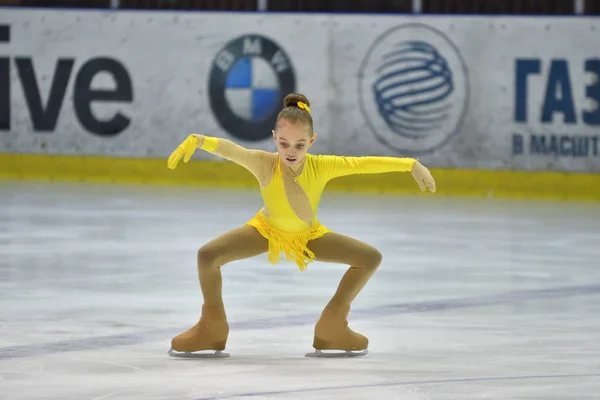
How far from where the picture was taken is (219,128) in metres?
15.1

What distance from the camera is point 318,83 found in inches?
590

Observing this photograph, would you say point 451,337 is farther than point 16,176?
No

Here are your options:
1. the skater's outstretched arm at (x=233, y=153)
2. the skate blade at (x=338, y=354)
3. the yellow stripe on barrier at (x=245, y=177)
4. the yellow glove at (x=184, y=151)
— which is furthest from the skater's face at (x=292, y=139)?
the yellow stripe on barrier at (x=245, y=177)

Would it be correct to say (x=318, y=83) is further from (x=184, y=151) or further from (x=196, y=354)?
(x=184, y=151)

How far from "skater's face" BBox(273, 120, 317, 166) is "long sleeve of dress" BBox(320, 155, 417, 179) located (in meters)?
0.19

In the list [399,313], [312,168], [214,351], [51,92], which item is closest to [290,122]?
[312,168]

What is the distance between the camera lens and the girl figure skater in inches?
244

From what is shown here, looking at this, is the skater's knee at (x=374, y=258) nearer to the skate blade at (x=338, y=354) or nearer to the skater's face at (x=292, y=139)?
the skate blade at (x=338, y=354)

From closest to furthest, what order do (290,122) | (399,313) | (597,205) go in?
(290,122) → (399,313) → (597,205)

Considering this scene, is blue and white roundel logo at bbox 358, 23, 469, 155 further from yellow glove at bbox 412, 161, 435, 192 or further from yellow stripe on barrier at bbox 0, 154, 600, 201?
yellow glove at bbox 412, 161, 435, 192

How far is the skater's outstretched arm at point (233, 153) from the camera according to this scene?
595 cm

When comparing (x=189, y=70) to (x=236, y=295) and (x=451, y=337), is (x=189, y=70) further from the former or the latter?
(x=451, y=337)

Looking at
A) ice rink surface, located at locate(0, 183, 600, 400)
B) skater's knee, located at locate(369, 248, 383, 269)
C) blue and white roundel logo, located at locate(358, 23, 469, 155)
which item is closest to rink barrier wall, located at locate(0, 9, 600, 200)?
blue and white roundel logo, located at locate(358, 23, 469, 155)

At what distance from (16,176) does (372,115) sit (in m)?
3.56
